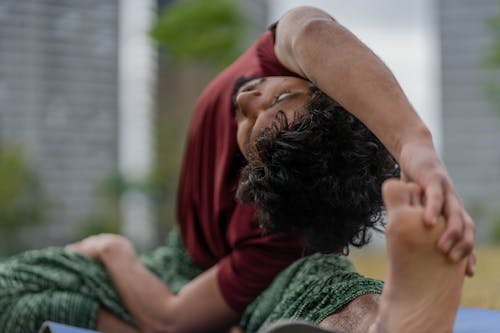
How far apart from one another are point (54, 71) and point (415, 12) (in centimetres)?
627

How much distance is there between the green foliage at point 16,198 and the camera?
11570mm

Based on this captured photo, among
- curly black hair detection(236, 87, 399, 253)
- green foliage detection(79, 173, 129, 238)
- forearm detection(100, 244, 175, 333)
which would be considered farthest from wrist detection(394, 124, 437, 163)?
green foliage detection(79, 173, 129, 238)

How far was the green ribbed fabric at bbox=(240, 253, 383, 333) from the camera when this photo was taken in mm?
1242

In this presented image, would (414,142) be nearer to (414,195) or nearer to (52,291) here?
(414,195)

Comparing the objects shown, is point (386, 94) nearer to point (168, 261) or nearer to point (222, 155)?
point (222, 155)

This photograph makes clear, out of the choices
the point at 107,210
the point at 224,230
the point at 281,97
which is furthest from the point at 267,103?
the point at 107,210

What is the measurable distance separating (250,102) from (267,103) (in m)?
0.04

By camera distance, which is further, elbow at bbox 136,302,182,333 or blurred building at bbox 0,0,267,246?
blurred building at bbox 0,0,267,246

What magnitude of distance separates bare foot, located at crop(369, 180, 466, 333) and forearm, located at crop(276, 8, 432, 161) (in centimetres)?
12

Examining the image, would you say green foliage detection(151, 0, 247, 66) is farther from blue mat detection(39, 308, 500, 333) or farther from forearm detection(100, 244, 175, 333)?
blue mat detection(39, 308, 500, 333)

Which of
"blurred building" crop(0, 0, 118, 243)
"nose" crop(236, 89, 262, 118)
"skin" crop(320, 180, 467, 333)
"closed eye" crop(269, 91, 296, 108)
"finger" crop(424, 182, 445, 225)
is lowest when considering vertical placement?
"blurred building" crop(0, 0, 118, 243)

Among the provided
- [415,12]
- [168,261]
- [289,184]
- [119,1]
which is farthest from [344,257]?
[415,12]

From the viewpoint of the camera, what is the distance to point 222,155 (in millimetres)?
1649

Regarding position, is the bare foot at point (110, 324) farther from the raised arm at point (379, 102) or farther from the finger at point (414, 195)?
the finger at point (414, 195)
